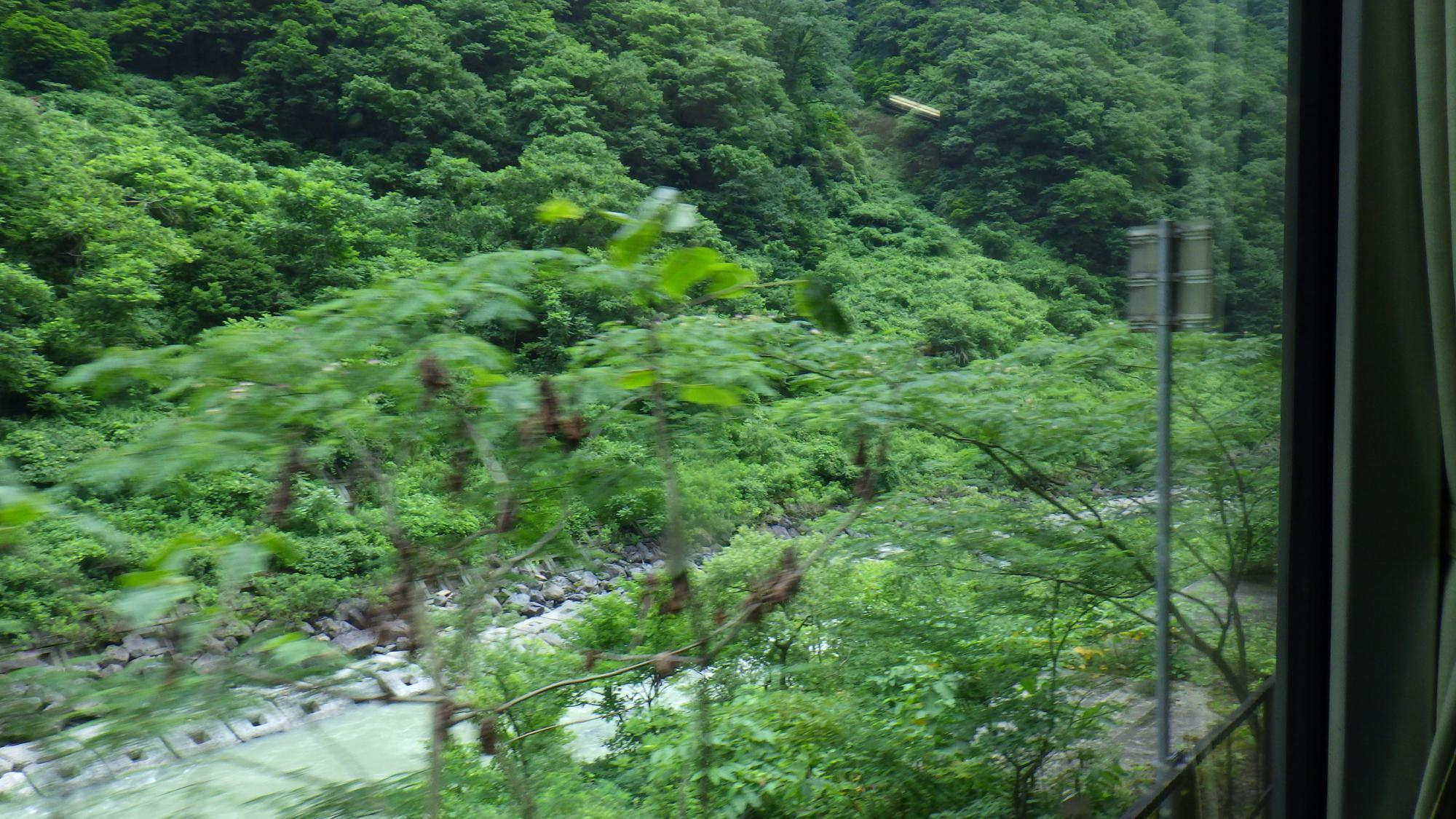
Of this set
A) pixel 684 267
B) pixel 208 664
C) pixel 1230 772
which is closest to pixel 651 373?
pixel 684 267

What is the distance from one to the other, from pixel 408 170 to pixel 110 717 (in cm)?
51

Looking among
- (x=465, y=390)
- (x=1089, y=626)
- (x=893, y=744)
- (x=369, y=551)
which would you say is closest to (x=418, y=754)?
(x=369, y=551)

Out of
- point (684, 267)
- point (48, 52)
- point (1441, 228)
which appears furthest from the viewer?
point (1441, 228)

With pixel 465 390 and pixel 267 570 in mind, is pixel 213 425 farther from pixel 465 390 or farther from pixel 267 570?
pixel 465 390

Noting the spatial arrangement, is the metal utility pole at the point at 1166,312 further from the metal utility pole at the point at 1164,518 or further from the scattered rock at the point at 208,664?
the scattered rock at the point at 208,664

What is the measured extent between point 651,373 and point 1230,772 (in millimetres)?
1243

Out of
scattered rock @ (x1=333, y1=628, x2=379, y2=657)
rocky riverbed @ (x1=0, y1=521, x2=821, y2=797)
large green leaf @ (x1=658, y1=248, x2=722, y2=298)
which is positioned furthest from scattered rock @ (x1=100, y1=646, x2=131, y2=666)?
large green leaf @ (x1=658, y1=248, x2=722, y2=298)

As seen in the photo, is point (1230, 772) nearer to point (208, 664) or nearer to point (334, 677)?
point (334, 677)

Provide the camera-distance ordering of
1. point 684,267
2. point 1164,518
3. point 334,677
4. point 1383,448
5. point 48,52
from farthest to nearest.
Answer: point 1164,518, point 1383,448, point 684,267, point 334,677, point 48,52

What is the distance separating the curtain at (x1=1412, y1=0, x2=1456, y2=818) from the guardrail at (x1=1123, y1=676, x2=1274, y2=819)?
10.5 inches

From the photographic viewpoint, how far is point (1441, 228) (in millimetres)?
1197

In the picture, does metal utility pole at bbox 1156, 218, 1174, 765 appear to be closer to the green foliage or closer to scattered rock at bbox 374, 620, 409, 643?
scattered rock at bbox 374, 620, 409, 643

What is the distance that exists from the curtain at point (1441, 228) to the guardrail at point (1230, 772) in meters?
0.27

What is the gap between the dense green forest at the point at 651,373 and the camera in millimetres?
663
